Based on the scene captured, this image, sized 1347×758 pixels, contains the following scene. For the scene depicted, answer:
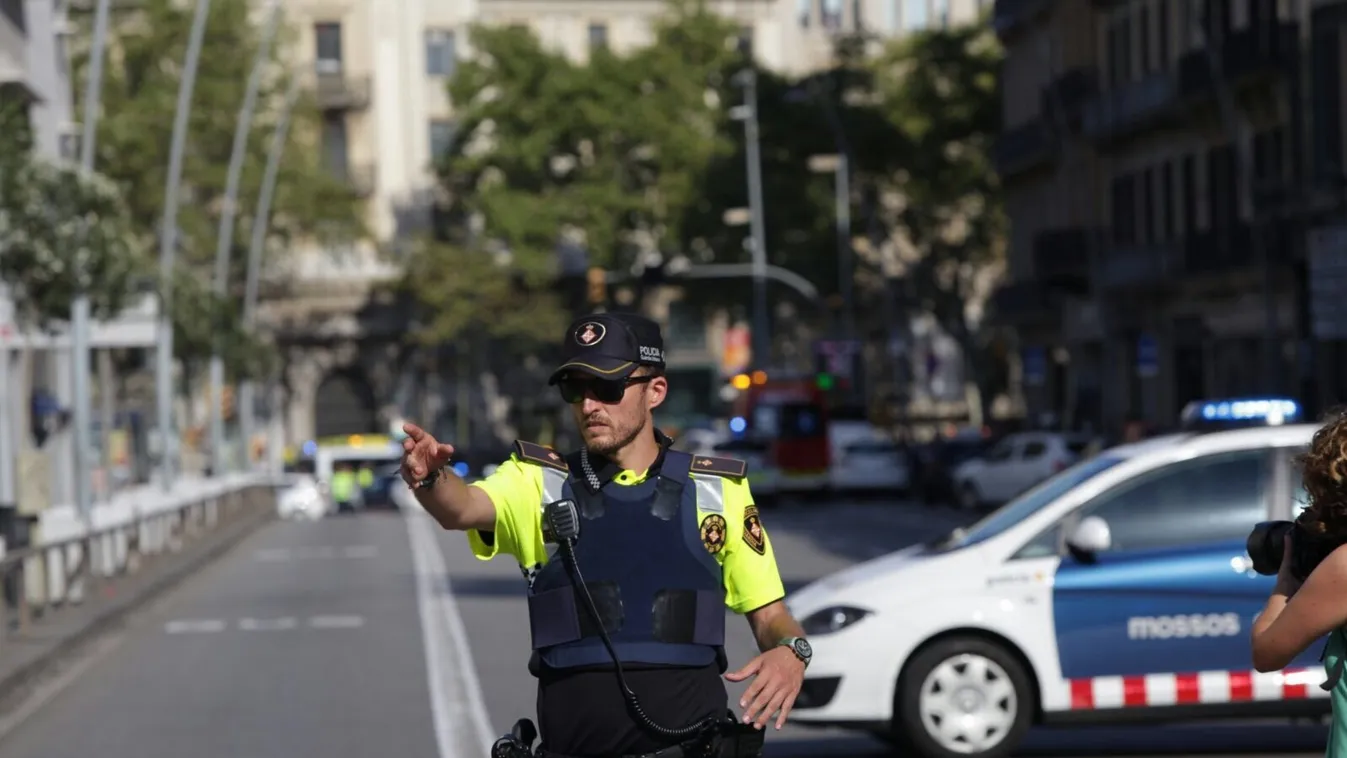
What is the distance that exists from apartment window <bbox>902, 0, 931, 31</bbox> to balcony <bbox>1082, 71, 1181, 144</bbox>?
127 feet

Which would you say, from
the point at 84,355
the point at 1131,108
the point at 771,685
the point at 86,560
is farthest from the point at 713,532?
the point at 1131,108

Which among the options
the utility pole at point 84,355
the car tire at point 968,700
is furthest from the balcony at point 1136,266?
the car tire at point 968,700

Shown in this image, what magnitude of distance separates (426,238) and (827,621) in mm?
71436

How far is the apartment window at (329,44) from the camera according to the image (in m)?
90.4

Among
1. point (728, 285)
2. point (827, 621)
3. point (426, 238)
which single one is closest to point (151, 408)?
point (426, 238)

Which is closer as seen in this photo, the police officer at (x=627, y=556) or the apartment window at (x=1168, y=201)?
the police officer at (x=627, y=556)

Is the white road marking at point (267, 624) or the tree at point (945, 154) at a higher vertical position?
the tree at point (945, 154)

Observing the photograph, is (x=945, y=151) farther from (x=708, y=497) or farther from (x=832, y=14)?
(x=708, y=497)

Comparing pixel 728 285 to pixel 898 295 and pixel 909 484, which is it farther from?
pixel 909 484

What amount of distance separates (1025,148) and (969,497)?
49.8ft

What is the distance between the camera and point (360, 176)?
89562 millimetres

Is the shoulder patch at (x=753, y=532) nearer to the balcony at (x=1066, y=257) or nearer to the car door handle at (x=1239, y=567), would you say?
the car door handle at (x=1239, y=567)

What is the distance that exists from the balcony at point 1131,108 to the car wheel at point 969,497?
7.95 m

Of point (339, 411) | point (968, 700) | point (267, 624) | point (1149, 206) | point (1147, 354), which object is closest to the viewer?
point (968, 700)
